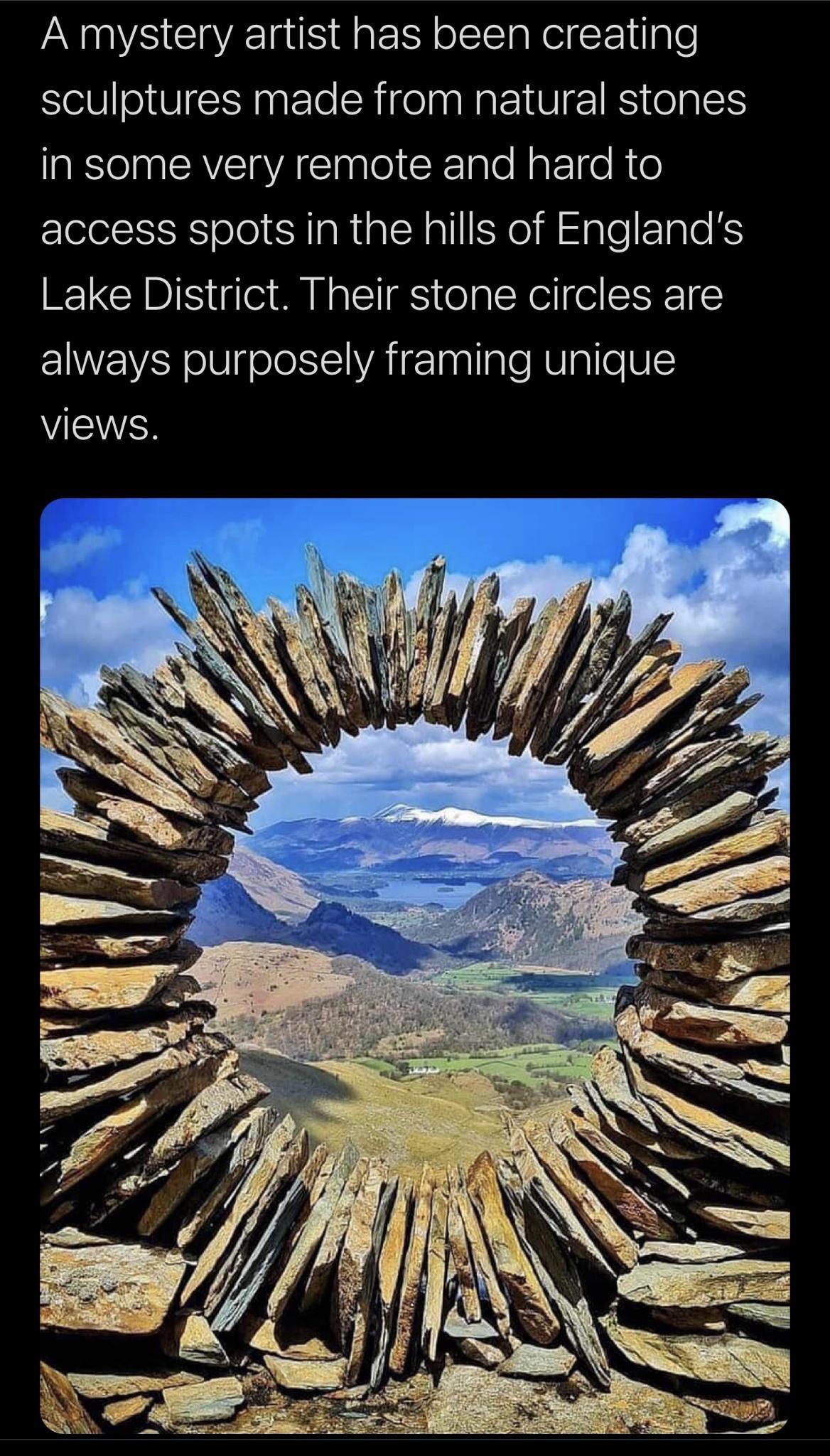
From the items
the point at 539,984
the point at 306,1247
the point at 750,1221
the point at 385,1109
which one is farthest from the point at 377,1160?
the point at 539,984

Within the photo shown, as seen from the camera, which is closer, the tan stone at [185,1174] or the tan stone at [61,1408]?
the tan stone at [61,1408]

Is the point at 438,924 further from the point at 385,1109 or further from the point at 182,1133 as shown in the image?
the point at 182,1133

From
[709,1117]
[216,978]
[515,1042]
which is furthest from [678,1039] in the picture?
[216,978]

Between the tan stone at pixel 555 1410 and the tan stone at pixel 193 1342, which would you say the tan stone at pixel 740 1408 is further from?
the tan stone at pixel 193 1342

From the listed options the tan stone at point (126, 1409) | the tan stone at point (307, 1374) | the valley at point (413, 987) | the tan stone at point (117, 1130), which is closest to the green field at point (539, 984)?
the valley at point (413, 987)

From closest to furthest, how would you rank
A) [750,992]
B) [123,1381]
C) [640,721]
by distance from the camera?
[123,1381], [750,992], [640,721]

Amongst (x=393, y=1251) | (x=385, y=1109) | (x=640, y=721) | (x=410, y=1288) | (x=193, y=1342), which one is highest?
A: (x=640, y=721)
